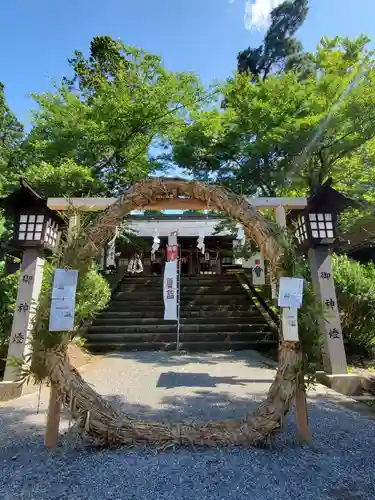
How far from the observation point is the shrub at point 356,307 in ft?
21.0

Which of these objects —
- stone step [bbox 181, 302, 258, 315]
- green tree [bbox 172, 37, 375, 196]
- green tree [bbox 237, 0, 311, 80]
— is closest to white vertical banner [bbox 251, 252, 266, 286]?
green tree [bbox 172, 37, 375, 196]

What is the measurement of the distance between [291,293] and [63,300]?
1842 mm

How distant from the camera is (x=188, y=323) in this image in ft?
29.3

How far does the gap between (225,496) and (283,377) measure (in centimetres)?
92

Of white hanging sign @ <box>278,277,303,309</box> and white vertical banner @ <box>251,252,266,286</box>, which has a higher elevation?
white vertical banner @ <box>251,252,266,286</box>

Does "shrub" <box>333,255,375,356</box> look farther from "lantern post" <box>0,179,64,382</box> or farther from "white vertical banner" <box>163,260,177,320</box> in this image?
"lantern post" <box>0,179,64,382</box>

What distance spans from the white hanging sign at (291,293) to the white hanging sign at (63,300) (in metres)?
1.68

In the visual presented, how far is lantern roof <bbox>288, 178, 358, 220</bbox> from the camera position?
5.23 m

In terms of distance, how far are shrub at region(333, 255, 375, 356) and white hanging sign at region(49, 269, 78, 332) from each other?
5.85m

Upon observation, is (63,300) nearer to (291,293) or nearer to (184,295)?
(291,293)

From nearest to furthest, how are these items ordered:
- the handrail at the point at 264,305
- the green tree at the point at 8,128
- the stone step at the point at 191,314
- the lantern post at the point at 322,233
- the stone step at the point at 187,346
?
the lantern post at the point at 322,233 < the stone step at the point at 187,346 < the handrail at the point at 264,305 < the stone step at the point at 191,314 < the green tree at the point at 8,128

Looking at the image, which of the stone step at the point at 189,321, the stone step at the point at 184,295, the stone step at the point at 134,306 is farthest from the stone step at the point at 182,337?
the stone step at the point at 184,295

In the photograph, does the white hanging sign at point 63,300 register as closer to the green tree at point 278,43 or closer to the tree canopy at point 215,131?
the tree canopy at point 215,131

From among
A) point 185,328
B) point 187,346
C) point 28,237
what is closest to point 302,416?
point 28,237
